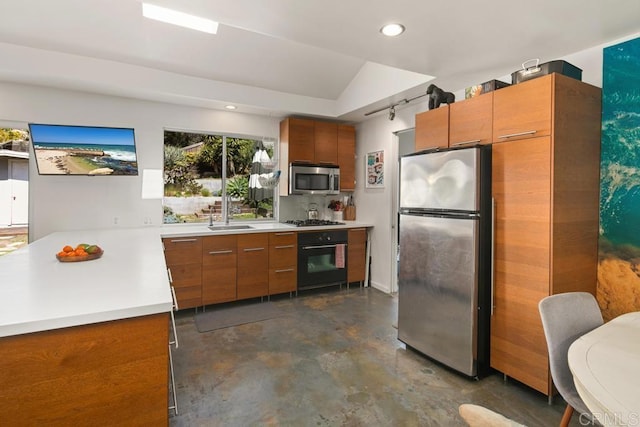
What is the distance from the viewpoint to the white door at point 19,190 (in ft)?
10.8

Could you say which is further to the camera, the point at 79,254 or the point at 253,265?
the point at 253,265

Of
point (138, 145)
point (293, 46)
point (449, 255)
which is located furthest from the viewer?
point (138, 145)

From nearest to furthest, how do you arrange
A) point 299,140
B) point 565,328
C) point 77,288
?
point 77,288, point 565,328, point 299,140

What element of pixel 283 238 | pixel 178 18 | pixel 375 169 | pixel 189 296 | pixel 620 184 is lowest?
pixel 189 296

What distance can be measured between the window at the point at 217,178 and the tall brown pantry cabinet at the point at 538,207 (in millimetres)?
2952

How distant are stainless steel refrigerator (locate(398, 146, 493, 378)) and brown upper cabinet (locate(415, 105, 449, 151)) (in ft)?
0.78

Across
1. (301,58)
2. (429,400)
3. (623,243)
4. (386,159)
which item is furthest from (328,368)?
(301,58)

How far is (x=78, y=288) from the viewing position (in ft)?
4.80

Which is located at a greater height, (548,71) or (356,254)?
(548,71)

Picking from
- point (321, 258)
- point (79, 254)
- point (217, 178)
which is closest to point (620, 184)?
point (321, 258)

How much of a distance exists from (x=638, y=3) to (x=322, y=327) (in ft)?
10.7

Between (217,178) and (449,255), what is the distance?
3.21 m

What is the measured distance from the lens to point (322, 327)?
10.7 feet

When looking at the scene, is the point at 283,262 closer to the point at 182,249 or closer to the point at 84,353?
the point at 182,249
